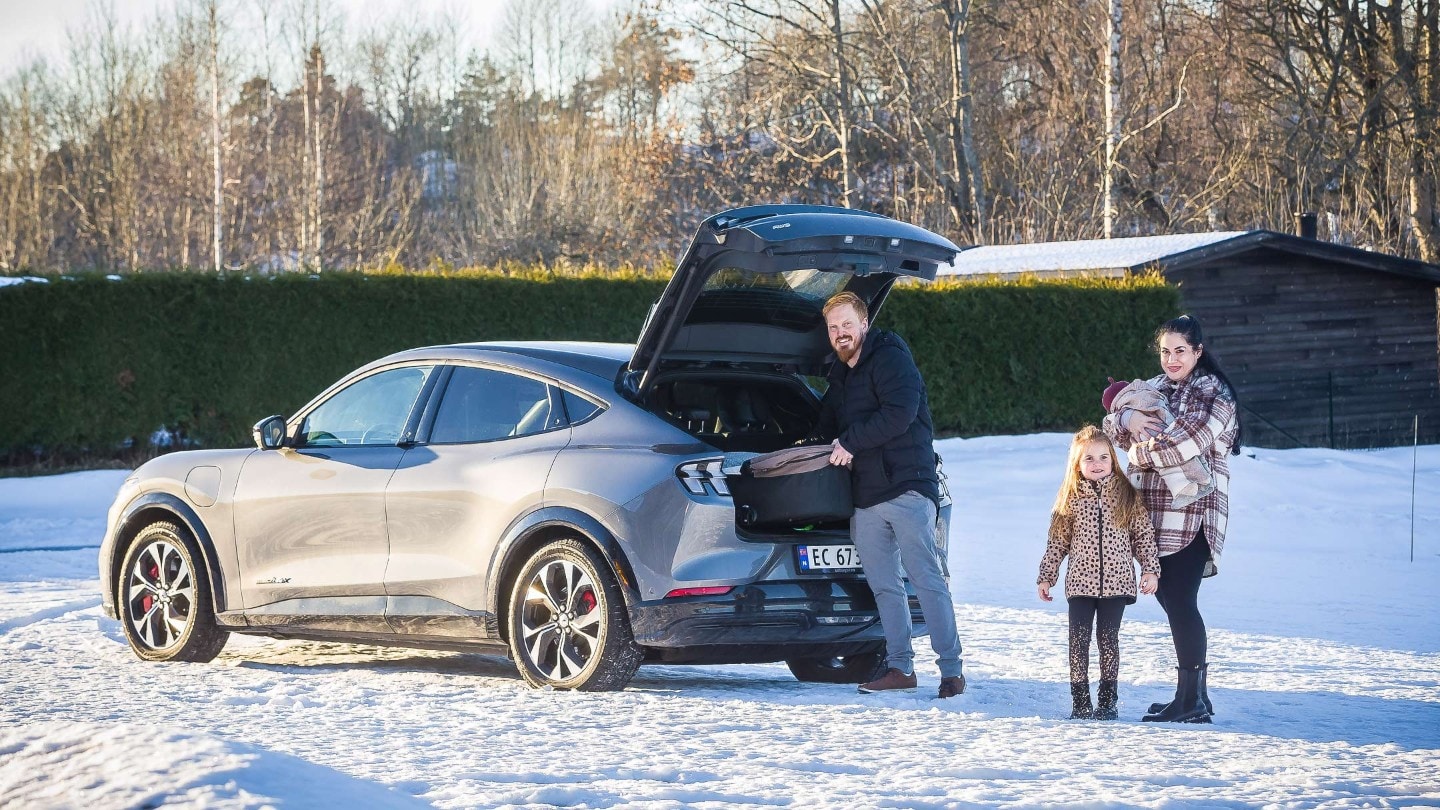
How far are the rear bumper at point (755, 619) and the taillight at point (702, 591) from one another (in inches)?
Answer: 0.7

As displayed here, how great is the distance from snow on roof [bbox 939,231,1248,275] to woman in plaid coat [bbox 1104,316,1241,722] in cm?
2057

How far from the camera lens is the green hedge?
2086 centimetres

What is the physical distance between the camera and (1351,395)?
31.2m

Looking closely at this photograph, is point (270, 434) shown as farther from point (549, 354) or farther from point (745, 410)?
point (745, 410)

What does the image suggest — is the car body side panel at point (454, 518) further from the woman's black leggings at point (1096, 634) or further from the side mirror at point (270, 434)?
the woman's black leggings at point (1096, 634)

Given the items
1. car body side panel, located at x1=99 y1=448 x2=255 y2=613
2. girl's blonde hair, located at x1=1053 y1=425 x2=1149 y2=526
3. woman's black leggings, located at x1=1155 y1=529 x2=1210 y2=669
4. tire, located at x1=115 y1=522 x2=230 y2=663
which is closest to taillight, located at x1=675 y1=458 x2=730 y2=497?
girl's blonde hair, located at x1=1053 y1=425 x2=1149 y2=526

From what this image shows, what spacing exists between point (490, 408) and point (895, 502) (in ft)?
6.41

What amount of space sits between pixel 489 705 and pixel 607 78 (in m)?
55.5

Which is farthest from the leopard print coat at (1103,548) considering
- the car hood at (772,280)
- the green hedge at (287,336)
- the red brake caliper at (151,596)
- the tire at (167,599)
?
the green hedge at (287,336)

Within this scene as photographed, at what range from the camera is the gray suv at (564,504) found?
24.0 feet

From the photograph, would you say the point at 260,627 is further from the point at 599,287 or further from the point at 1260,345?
the point at 1260,345

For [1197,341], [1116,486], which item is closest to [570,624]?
[1116,486]

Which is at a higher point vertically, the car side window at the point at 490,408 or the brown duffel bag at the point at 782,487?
the car side window at the point at 490,408

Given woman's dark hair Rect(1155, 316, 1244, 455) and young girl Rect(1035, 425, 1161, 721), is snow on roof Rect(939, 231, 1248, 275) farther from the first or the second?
young girl Rect(1035, 425, 1161, 721)
